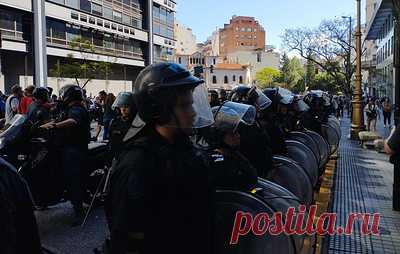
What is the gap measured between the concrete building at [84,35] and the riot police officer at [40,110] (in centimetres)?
1832

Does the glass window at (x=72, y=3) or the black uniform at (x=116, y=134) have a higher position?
the glass window at (x=72, y=3)

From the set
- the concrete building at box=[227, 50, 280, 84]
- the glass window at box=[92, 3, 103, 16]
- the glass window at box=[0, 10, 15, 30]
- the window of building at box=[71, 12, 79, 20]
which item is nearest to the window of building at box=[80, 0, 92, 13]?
the glass window at box=[92, 3, 103, 16]

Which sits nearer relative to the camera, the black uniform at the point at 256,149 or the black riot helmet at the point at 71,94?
the black uniform at the point at 256,149

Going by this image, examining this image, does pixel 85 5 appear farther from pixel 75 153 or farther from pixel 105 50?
pixel 75 153

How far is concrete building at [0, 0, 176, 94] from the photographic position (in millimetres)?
29844

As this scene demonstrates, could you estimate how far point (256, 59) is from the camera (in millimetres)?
121625

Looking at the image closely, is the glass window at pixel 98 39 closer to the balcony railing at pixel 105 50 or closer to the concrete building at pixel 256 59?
the balcony railing at pixel 105 50

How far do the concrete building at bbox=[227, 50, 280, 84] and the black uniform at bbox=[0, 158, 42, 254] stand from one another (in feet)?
387

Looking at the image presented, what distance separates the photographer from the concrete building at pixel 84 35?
29.8 metres

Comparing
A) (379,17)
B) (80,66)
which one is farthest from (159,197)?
(379,17)

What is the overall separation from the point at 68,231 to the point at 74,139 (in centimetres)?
119

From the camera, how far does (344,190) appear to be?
7.23 m

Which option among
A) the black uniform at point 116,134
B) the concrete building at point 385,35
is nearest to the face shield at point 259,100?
the black uniform at point 116,134

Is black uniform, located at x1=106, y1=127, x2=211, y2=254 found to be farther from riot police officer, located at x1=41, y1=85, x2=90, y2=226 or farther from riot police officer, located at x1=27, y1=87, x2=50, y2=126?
riot police officer, located at x1=27, y1=87, x2=50, y2=126
